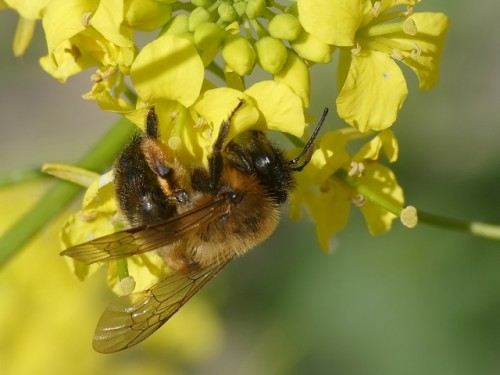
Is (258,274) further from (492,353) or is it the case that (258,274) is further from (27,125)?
(27,125)

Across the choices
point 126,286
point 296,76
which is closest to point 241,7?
point 296,76

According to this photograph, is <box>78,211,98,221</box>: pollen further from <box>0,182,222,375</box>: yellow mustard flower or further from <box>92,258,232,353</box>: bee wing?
<box>0,182,222,375</box>: yellow mustard flower

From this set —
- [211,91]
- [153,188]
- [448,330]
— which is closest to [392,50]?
[211,91]

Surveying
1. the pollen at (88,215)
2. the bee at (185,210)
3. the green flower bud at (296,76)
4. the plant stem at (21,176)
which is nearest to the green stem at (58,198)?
the plant stem at (21,176)

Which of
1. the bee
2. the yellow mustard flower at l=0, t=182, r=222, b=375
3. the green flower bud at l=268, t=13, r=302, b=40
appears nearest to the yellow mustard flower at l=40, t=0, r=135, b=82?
the bee

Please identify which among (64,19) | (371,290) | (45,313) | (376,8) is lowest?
(371,290)

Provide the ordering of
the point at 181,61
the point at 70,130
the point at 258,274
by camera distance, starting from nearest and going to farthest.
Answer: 1. the point at 181,61
2. the point at 258,274
3. the point at 70,130

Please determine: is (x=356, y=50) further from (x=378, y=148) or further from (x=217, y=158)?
(x=217, y=158)
